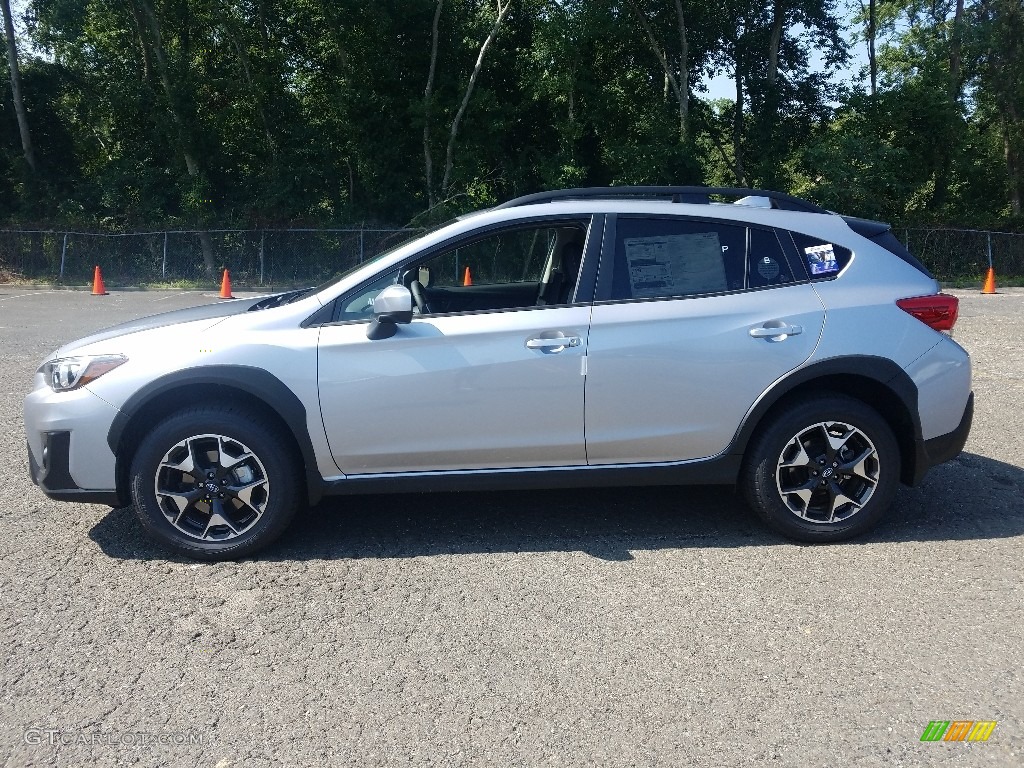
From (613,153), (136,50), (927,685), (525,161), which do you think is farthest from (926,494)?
(136,50)

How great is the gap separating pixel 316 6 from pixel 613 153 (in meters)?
11.1

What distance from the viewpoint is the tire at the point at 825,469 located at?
454 cm

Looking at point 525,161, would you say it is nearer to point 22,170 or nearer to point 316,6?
point 316,6

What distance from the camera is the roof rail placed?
4.78 meters

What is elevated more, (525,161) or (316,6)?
(316,6)

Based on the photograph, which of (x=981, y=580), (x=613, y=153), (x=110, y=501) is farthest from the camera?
(x=613, y=153)

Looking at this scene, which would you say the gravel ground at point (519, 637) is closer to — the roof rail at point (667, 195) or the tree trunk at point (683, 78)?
the roof rail at point (667, 195)

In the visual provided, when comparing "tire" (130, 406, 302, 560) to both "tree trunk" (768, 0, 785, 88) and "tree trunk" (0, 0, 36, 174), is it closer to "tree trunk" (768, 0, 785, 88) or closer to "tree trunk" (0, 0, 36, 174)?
"tree trunk" (0, 0, 36, 174)

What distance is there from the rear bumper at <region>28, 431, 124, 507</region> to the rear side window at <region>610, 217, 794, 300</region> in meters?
2.78

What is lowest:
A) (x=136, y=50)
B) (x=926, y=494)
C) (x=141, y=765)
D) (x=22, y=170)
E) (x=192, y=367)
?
(x=141, y=765)

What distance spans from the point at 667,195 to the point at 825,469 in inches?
65.3

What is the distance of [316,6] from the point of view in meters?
29.8

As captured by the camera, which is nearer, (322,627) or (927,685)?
(927,685)

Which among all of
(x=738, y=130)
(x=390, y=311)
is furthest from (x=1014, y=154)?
(x=390, y=311)
